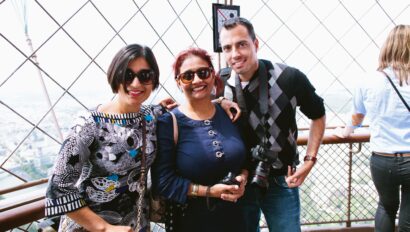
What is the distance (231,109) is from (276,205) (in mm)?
478

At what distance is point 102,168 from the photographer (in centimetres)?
84

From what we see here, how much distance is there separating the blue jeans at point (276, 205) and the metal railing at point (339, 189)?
69 cm

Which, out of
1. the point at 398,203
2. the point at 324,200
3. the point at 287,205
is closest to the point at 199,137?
the point at 287,205

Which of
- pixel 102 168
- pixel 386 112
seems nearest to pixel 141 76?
pixel 102 168

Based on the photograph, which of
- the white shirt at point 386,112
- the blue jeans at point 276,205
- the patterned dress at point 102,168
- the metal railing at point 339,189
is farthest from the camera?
the metal railing at point 339,189

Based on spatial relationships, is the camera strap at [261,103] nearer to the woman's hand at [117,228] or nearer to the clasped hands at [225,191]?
the clasped hands at [225,191]

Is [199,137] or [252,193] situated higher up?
[199,137]

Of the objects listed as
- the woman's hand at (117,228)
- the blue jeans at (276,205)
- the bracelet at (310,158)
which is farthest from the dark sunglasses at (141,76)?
the bracelet at (310,158)

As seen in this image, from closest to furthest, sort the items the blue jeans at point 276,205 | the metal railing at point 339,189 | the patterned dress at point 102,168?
the patterned dress at point 102,168 → the blue jeans at point 276,205 → the metal railing at point 339,189

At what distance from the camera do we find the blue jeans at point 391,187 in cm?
136

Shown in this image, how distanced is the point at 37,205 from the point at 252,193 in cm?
82

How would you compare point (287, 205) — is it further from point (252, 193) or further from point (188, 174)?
point (188, 174)

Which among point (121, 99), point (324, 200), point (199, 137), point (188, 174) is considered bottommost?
point (324, 200)

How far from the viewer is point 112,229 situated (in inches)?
33.0
